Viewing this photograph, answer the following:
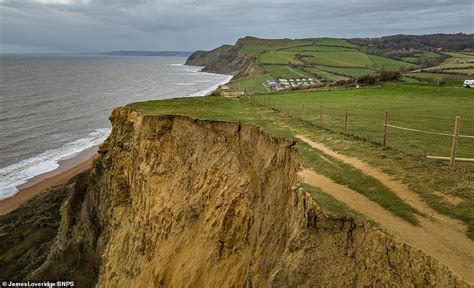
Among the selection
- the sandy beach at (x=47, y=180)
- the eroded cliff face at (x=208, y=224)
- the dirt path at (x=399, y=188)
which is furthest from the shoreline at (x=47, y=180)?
the dirt path at (x=399, y=188)

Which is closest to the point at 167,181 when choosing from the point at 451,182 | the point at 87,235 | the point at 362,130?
the point at 87,235

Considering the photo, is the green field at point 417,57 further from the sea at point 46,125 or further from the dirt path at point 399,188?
the dirt path at point 399,188

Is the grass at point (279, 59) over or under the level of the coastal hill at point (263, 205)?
over

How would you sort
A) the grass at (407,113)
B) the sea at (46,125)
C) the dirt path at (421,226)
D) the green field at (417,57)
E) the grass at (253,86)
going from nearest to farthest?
1. the dirt path at (421,226)
2. the grass at (407,113)
3. the sea at (46,125)
4. the grass at (253,86)
5. the green field at (417,57)

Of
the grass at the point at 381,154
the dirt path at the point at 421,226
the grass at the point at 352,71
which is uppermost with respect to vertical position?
the grass at the point at 352,71

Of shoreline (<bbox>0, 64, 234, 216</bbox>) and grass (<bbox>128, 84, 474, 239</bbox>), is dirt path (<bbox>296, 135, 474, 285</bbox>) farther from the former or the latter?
shoreline (<bbox>0, 64, 234, 216</bbox>)

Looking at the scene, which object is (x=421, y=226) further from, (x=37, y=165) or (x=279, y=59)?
(x=279, y=59)

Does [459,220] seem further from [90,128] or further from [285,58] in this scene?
[285,58]
